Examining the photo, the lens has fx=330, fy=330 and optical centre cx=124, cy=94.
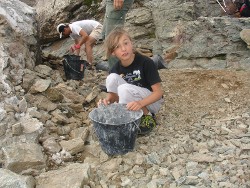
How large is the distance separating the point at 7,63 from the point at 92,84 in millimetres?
1488

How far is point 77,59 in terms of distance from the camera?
5594 millimetres

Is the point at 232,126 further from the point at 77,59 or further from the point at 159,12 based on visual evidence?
the point at 159,12

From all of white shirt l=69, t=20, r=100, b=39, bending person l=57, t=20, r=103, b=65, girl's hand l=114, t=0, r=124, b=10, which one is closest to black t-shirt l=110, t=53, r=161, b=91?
girl's hand l=114, t=0, r=124, b=10

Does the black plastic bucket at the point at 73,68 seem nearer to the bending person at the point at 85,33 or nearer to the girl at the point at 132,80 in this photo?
the bending person at the point at 85,33

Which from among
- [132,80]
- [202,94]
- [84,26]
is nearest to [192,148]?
[132,80]

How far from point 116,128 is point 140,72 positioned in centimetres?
74

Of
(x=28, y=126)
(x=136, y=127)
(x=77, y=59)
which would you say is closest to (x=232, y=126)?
(x=136, y=127)

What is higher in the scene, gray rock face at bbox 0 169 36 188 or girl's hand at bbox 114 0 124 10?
girl's hand at bbox 114 0 124 10

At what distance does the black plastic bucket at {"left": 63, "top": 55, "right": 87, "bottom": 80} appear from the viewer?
18.1 feet

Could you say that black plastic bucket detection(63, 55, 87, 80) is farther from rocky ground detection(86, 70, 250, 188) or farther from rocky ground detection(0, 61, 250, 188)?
rocky ground detection(86, 70, 250, 188)

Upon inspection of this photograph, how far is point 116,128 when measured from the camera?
3.16 metres

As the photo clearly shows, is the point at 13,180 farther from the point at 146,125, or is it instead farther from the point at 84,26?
the point at 84,26

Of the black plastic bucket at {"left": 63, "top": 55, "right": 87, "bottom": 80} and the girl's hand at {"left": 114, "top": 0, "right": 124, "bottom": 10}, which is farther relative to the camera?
the black plastic bucket at {"left": 63, "top": 55, "right": 87, "bottom": 80}

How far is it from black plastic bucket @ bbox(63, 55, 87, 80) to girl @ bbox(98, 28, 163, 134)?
1911 mm
